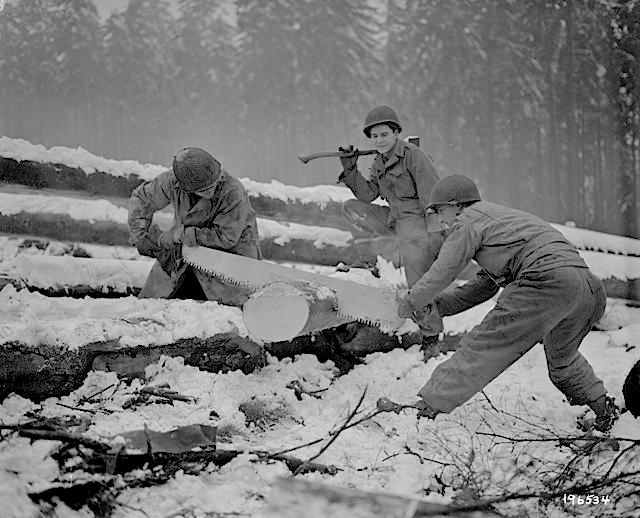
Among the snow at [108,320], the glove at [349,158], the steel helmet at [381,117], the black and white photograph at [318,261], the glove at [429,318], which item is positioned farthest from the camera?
the glove at [349,158]

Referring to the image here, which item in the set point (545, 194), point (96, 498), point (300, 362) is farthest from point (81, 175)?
point (545, 194)

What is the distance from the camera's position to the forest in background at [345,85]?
6.07 meters

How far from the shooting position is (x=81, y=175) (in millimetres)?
5660

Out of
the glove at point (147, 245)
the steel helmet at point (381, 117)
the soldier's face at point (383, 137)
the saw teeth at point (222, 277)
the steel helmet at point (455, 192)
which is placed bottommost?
the saw teeth at point (222, 277)

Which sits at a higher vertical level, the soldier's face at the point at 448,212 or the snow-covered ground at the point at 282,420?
the soldier's face at the point at 448,212

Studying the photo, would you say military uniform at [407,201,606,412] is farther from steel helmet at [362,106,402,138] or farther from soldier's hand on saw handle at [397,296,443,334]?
steel helmet at [362,106,402,138]

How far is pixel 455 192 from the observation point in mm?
3537

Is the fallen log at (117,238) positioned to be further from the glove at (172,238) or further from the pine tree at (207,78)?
the pine tree at (207,78)

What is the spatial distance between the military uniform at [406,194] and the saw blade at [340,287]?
84 cm

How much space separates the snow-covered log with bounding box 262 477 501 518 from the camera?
4.33ft

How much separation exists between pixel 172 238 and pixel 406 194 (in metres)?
2.00

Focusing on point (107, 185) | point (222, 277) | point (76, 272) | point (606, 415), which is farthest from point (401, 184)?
point (107, 185)

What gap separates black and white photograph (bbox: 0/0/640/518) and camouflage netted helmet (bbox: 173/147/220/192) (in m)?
0.02

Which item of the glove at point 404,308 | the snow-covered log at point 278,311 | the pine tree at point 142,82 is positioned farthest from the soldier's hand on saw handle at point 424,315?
the pine tree at point 142,82
